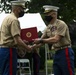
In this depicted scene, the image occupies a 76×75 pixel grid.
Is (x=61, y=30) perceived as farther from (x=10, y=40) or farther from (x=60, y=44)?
(x=10, y=40)

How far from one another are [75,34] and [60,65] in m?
32.8

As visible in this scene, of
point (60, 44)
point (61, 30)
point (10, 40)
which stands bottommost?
point (60, 44)

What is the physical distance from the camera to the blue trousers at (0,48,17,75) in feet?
23.2

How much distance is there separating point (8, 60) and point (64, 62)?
1074mm

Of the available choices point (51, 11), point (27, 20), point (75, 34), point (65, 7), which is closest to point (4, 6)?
point (65, 7)

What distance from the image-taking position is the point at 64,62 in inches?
291

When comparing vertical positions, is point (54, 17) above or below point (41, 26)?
above

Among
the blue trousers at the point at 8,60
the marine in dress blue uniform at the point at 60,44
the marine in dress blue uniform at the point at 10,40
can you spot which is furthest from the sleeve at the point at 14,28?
the marine in dress blue uniform at the point at 60,44

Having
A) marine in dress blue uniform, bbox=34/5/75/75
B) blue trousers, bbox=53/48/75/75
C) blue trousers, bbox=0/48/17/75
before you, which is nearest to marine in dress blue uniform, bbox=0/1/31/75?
blue trousers, bbox=0/48/17/75

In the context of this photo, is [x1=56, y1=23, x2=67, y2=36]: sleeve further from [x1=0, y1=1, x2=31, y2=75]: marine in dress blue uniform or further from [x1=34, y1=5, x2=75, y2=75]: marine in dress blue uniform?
[x1=0, y1=1, x2=31, y2=75]: marine in dress blue uniform

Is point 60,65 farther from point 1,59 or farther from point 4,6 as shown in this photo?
point 4,6

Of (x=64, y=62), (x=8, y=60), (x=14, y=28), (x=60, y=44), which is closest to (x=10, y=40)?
(x=14, y=28)

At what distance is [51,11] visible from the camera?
7535 millimetres

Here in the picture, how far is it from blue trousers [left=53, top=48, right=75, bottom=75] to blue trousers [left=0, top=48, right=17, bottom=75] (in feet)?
2.77
